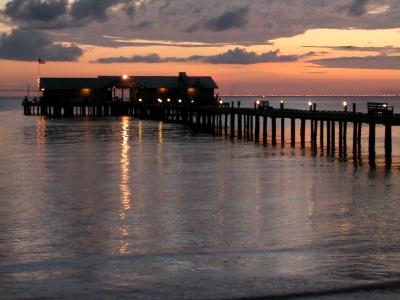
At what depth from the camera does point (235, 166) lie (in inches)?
1594

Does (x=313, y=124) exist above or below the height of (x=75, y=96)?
below

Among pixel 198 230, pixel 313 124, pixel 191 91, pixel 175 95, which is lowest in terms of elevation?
pixel 198 230

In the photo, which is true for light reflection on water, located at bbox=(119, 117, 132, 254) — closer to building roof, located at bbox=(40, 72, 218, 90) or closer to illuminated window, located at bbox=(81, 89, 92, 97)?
building roof, located at bbox=(40, 72, 218, 90)

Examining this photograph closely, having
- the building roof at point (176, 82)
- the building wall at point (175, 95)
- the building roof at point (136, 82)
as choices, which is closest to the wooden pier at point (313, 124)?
the building wall at point (175, 95)

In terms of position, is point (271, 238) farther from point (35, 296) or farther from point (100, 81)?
point (100, 81)

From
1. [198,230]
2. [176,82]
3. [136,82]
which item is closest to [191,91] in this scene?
[176,82]

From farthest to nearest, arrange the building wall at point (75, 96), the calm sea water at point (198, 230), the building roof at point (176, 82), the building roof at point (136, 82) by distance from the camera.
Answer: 1. the building wall at point (75, 96)
2. the building roof at point (136, 82)
3. the building roof at point (176, 82)
4. the calm sea water at point (198, 230)

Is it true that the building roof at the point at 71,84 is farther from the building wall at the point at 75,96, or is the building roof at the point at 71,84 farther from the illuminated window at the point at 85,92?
the building wall at the point at 75,96

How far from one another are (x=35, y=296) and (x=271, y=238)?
25.5 feet

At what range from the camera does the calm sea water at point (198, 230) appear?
50.9 ft

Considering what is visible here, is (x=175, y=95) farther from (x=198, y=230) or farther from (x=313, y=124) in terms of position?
(x=198, y=230)

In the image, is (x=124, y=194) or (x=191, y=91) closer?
(x=124, y=194)

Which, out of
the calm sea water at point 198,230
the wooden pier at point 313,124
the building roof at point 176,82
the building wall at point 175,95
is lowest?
Result: the calm sea water at point 198,230

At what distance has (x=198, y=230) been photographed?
21703 mm
